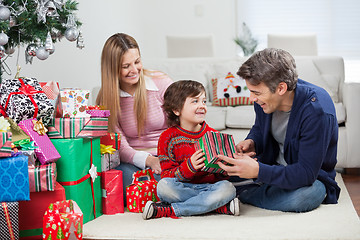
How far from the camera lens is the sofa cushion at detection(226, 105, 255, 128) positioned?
3.32 meters

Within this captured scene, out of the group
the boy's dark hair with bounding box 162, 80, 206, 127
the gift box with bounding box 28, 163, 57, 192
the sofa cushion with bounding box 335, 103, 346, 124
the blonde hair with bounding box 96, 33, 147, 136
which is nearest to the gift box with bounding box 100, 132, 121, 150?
the blonde hair with bounding box 96, 33, 147, 136

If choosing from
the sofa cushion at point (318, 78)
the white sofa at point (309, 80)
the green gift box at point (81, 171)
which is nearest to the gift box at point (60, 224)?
the green gift box at point (81, 171)

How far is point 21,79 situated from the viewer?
196cm

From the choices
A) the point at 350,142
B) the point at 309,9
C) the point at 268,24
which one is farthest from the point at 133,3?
the point at 350,142

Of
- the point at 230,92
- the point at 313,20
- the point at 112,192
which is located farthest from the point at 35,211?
the point at 313,20

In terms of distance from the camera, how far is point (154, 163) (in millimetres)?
2385

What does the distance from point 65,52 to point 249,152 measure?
6.65ft

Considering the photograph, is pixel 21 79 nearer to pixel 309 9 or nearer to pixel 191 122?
pixel 191 122

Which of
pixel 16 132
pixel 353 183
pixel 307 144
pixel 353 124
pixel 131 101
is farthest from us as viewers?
pixel 353 124

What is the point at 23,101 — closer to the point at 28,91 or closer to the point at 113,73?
the point at 28,91

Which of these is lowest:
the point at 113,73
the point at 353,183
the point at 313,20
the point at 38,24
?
the point at 353,183

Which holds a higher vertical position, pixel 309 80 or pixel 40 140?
pixel 309 80

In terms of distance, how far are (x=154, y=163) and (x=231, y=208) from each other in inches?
18.9

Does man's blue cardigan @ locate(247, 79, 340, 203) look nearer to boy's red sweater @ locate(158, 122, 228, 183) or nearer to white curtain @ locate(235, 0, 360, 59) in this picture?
boy's red sweater @ locate(158, 122, 228, 183)
